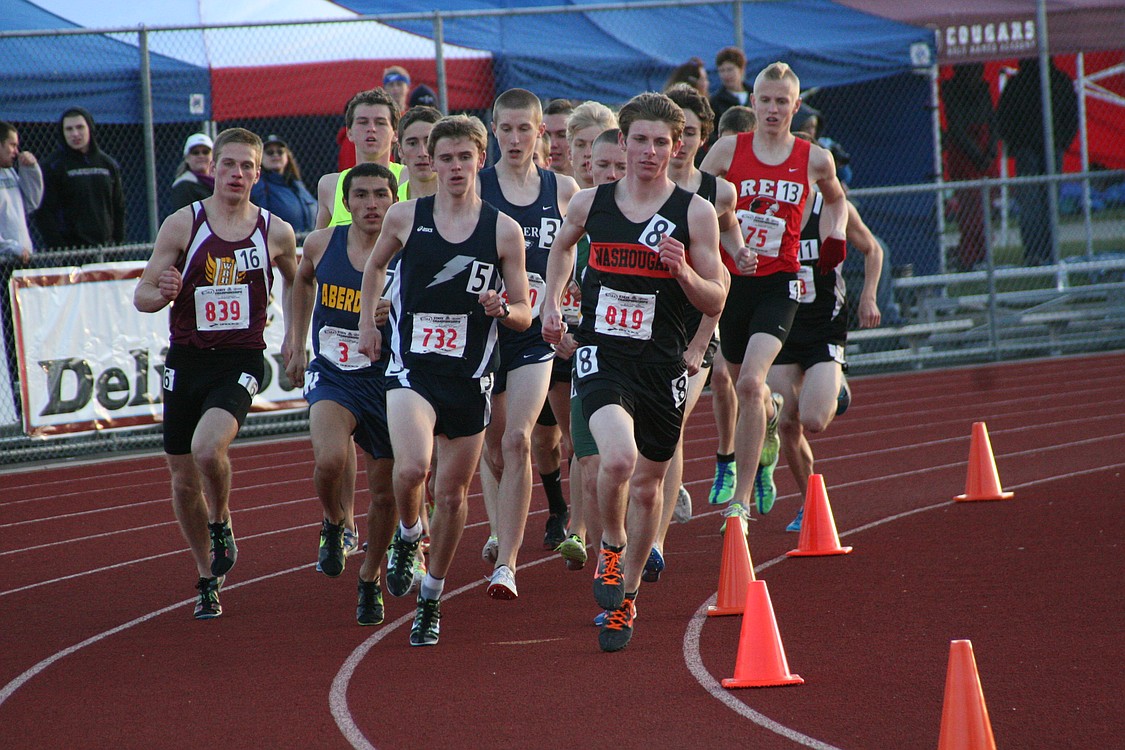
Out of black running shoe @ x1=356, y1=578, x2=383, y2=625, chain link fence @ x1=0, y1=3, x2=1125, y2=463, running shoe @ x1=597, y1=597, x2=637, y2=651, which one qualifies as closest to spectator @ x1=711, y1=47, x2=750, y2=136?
chain link fence @ x1=0, y1=3, x2=1125, y2=463

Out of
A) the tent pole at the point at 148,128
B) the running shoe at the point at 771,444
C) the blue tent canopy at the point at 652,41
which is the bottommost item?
the running shoe at the point at 771,444

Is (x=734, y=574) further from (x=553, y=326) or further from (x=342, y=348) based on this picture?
(x=342, y=348)

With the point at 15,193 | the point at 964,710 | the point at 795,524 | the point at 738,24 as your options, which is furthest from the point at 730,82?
the point at 964,710

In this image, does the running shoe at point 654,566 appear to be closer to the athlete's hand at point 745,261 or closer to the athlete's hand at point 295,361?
the athlete's hand at point 745,261

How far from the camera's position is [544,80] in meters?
15.4

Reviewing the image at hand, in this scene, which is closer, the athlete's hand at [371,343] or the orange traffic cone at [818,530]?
the athlete's hand at [371,343]

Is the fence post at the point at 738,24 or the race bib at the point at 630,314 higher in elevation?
the fence post at the point at 738,24

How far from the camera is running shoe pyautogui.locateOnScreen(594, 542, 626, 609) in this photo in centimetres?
600

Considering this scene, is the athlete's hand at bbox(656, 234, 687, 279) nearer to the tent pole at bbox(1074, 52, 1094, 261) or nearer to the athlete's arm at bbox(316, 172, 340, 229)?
the athlete's arm at bbox(316, 172, 340, 229)

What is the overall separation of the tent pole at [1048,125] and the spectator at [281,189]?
8.19m

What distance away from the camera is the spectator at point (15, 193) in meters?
12.3

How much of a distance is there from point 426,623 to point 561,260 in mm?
1612

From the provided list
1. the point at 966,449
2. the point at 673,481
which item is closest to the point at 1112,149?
the point at 966,449

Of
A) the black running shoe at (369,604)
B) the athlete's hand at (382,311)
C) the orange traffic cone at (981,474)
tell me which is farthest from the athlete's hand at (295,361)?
the orange traffic cone at (981,474)
